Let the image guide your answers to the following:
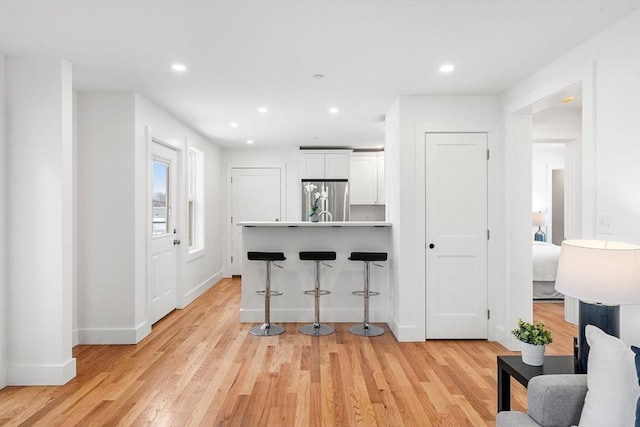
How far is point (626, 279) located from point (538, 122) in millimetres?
3329

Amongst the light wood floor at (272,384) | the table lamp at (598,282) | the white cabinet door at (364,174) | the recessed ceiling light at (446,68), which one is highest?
the recessed ceiling light at (446,68)

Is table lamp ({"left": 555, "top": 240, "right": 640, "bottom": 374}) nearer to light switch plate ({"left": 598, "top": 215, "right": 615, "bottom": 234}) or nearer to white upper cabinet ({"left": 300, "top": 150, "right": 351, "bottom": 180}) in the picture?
light switch plate ({"left": 598, "top": 215, "right": 615, "bottom": 234})

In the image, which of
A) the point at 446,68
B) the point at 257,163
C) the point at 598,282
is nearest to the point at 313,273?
the point at 446,68

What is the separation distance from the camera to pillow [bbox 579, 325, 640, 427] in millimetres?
1534

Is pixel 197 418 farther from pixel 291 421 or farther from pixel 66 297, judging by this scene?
pixel 66 297

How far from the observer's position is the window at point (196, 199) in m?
6.35

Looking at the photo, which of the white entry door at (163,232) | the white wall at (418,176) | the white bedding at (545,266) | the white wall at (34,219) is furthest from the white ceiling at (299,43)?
the white bedding at (545,266)

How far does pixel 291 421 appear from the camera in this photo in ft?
8.27

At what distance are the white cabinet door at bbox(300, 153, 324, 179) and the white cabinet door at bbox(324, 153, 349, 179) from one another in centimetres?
9

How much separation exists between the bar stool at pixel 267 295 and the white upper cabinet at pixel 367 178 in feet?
10.8

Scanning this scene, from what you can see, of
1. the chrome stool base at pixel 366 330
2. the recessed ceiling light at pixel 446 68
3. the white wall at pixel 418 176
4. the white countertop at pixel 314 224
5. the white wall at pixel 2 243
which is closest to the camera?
the white wall at pixel 2 243

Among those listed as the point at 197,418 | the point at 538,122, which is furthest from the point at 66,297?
the point at 538,122

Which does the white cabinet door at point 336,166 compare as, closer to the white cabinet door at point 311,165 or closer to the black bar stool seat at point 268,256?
the white cabinet door at point 311,165

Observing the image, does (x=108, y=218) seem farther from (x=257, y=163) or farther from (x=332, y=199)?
(x=332, y=199)
